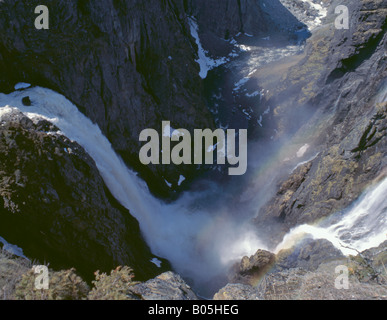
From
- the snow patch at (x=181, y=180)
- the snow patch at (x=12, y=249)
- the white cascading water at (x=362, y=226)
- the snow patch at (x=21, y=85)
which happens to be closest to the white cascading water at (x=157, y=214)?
the snow patch at (x=21, y=85)

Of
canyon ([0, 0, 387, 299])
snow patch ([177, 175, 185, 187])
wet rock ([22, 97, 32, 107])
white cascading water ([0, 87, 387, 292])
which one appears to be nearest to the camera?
canyon ([0, 0, 387, 299])

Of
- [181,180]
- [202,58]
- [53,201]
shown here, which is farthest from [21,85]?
[202,58]

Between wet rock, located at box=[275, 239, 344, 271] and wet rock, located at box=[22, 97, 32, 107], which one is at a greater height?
wet rock, located at box=[22, 97, 32, 107]

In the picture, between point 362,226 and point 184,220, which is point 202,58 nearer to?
point 184,220

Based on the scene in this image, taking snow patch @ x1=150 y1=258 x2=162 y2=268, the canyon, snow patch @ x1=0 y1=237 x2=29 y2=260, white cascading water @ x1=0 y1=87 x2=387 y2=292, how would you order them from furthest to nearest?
snow patch @ x1=150 y1=258 x2=162 y2=268
white cascading water @ x1=0 y1=87 x2=387 y2=292
the canyon
snow patch @ x1=0 y1=237 x2=29 y2=260

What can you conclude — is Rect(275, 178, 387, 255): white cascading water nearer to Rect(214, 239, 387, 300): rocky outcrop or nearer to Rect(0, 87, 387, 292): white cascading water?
Rect(0, 87, 387, 292): white cascading water

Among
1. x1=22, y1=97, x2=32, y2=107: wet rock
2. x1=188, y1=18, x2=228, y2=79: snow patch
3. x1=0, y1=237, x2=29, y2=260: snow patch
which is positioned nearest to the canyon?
x1=22, y1=97, x2=32, y2=107: wet rock

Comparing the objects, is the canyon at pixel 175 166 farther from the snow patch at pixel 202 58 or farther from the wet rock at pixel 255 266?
the snow patch at pixel 202 58
